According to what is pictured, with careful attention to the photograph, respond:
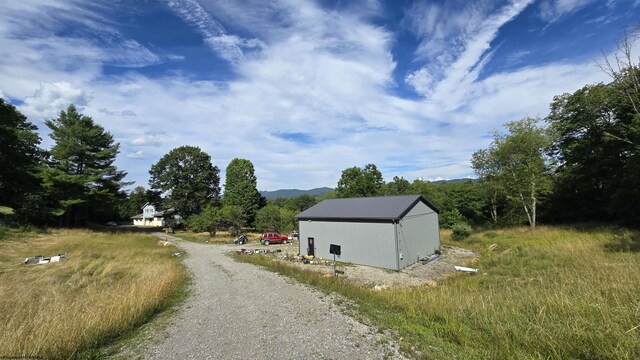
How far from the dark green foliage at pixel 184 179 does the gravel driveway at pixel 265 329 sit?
44.4 m

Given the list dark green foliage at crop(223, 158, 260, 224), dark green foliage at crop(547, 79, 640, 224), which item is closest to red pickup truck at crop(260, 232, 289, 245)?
dark green foliage at crop(223, 158, 260, 224)

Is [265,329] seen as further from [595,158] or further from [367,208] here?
[595,158]

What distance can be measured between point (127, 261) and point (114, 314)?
41.6 feet

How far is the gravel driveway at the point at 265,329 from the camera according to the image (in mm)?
5871

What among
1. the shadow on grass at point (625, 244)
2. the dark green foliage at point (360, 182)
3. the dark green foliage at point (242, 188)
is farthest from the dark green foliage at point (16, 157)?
the shadow on grass at point (625, 244)

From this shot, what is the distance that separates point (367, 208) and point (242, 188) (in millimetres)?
35005

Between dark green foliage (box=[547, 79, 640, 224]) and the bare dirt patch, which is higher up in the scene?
Result: dark green foliage (box=[547, 79, 640, 224])

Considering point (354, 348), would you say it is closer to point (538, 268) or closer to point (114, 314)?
point (114, 314)

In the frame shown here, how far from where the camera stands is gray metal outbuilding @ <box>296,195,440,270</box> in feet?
61.5

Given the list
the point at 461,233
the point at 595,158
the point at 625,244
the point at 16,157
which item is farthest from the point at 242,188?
the point at 595,158

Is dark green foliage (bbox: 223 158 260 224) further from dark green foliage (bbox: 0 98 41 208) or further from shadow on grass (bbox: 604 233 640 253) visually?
shadow on grass (bbox: 604 233 640 253)

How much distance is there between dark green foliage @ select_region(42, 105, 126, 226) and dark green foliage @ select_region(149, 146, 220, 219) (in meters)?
12.3

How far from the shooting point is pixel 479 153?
1702 inches

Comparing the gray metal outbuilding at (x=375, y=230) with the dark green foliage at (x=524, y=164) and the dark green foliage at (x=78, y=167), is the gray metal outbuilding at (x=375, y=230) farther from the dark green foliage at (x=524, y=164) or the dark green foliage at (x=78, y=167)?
the dark green foliage at (x=78, y=167)
